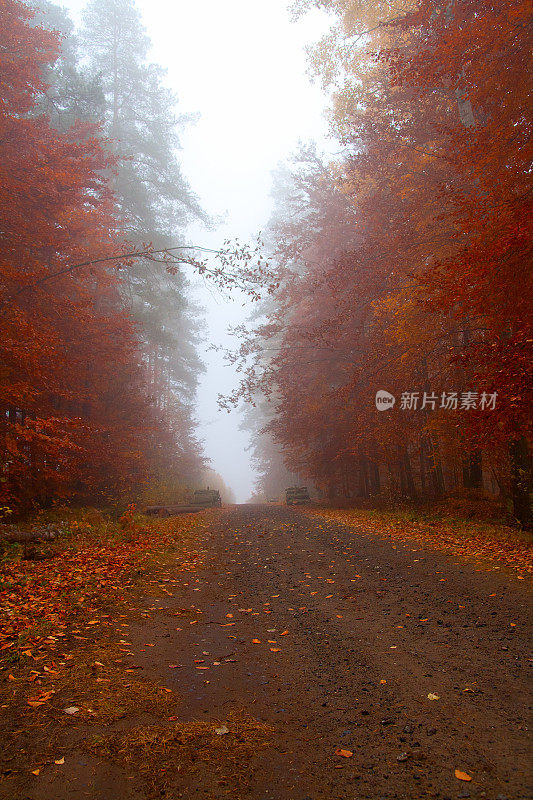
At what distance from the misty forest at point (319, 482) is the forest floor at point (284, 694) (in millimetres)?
24

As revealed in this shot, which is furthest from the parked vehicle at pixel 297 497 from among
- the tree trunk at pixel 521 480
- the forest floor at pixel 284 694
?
the forest floor at pixel 284 694

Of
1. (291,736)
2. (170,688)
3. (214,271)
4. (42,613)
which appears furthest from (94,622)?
(214,271)

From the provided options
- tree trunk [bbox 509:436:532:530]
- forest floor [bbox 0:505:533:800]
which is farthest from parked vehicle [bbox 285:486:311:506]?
forest floor [bbox 0:505:533:800]

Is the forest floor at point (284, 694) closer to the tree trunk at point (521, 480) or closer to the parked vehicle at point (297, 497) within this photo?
the tree trunk at point (521, 480)

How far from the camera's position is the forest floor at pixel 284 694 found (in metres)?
2.34

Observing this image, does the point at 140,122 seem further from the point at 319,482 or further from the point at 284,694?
the point at 284,694

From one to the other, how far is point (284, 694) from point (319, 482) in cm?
1748

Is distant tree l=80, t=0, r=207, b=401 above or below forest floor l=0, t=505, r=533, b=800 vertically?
above

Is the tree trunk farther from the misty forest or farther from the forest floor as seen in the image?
the forest floor

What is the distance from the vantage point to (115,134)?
20.7 m

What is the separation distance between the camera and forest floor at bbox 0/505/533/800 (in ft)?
7.66

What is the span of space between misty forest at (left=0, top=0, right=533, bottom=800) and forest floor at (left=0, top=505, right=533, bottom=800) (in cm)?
2

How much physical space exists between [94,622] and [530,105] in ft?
29.9

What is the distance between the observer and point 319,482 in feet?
67.2
